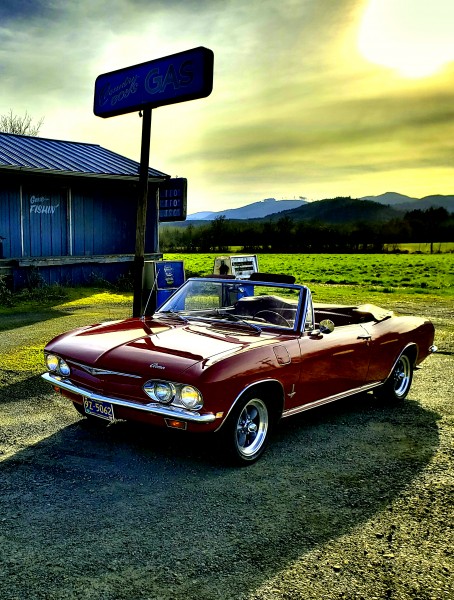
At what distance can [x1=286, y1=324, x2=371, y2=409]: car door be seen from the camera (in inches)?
190

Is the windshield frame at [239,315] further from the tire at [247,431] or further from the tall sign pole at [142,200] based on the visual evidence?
the tall sign pole at [142,200]

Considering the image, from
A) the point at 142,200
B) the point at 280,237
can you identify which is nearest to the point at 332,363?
the point at 142,200

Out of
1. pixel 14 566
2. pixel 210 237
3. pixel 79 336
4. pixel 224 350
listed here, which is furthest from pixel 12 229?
pixel 210 237

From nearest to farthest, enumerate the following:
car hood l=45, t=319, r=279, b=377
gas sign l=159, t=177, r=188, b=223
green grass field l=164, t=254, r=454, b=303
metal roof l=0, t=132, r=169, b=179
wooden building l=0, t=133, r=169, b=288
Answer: car hood l=45, t=319, r=279, b=377, metal roof l=0, t=132, r=169, b=179, wooden building l=0, t=133, r=169, b=288, gas sign l=159, t=177, r=188, b=223, green grass field l=164, t=254, r=454, b=303

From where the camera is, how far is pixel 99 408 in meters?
4.37

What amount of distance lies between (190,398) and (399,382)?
3301 mm

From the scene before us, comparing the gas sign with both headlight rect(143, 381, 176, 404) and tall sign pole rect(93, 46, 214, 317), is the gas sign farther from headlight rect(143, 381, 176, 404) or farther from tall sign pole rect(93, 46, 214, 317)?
headlight rect(143, 381, 176, 404)

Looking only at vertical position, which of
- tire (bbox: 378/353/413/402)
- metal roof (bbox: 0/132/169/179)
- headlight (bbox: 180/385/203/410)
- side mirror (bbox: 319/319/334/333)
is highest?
metal roof (bbox: 0/132/169/179)

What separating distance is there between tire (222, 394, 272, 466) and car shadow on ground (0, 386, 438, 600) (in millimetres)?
110

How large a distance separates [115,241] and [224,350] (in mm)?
14584

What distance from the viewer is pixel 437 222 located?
70.2 m

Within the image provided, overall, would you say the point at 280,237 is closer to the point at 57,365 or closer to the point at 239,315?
the point at 239,315

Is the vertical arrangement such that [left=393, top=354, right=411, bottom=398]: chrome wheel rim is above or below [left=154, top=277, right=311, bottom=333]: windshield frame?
below

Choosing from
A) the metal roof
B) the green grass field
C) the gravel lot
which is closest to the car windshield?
the gravel lot
